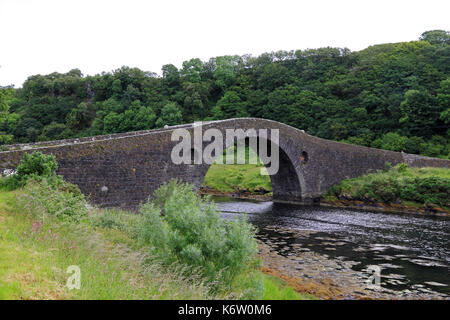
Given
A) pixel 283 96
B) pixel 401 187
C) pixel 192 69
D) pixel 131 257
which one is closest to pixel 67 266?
pixel 131 257

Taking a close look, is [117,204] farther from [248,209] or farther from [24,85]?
[24,85]

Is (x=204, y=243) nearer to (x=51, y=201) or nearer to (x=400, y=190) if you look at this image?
(x=51, y=201)

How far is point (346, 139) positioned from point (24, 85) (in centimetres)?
5599

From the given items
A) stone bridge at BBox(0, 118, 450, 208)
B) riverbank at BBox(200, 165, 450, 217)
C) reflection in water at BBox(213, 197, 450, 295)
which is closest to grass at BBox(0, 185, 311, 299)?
reflection in water at BBox(213, 197, 450, 295)

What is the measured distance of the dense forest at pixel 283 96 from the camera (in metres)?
40.4

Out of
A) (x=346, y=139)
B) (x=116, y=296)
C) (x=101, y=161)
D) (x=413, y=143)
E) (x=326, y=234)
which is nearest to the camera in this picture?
(x=116, y=296)

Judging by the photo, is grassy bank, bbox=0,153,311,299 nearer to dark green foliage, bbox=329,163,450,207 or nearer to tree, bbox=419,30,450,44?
dark green foliage, bbox=329,163,450,207

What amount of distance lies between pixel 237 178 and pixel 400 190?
14.5 m

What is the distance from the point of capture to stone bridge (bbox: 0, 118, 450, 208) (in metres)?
14.4

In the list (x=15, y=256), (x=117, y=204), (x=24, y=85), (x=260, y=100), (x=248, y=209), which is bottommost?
(x=248, y=209)

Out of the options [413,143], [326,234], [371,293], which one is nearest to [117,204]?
[326,234]

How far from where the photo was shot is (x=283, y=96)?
51.5 m

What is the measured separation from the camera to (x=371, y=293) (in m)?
9.34
